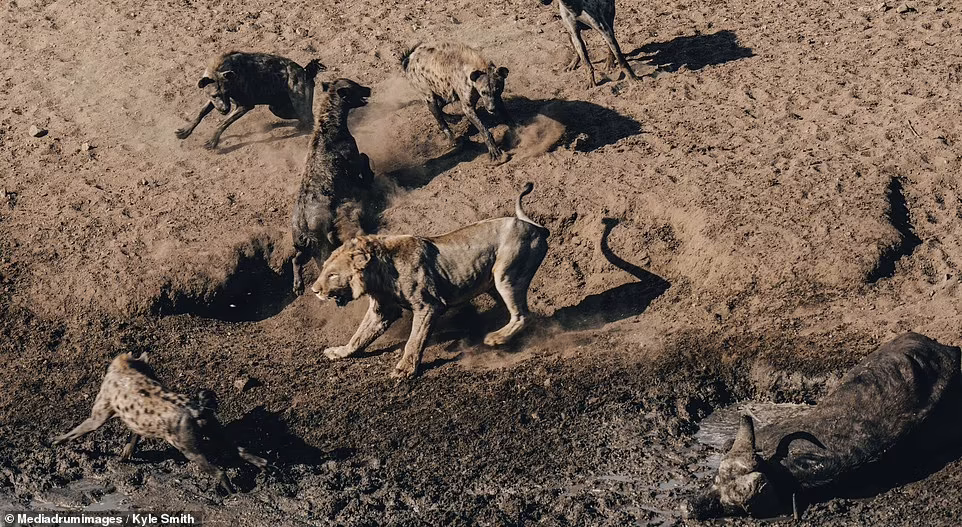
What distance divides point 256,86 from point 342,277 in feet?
12.3

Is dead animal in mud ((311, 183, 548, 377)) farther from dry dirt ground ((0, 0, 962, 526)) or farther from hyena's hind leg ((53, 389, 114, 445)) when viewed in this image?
hyena's hind leg ((53, 389, 114, 445))

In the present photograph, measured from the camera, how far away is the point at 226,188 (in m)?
12.6

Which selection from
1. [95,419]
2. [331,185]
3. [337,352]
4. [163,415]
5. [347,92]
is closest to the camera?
[163,415]

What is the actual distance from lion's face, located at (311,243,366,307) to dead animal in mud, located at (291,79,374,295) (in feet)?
4.60

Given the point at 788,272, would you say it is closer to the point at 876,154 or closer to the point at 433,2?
the point at 876,154

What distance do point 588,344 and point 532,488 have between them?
1.77 metres

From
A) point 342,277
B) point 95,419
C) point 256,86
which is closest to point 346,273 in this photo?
point 342,277

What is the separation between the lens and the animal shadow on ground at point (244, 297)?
11.4 metres

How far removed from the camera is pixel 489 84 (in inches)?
490

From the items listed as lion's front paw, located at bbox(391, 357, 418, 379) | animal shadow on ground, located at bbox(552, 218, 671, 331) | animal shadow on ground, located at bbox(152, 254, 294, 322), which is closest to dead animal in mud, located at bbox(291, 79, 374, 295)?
animal shadow on ground, located at bbox(152, 254, 294, 322)

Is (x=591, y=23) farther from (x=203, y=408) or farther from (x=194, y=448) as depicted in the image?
(x=194, y=448)

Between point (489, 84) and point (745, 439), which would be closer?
point (745, 439)

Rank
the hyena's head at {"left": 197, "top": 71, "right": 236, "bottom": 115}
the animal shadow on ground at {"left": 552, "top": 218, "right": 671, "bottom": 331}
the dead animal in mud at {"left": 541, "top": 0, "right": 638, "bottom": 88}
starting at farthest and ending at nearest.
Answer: the dead animal in mud at {"left": 541, "top": 0, "right": 638, "bottom": 88} → the hyena's head at {"left": 197, "top": 71, "right": 236, "bottom": 115} → the animal shadow on ground at {"left": 552, "top": 218, "right": 671, "bottom": 331}

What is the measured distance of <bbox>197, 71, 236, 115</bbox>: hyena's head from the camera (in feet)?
42.3
